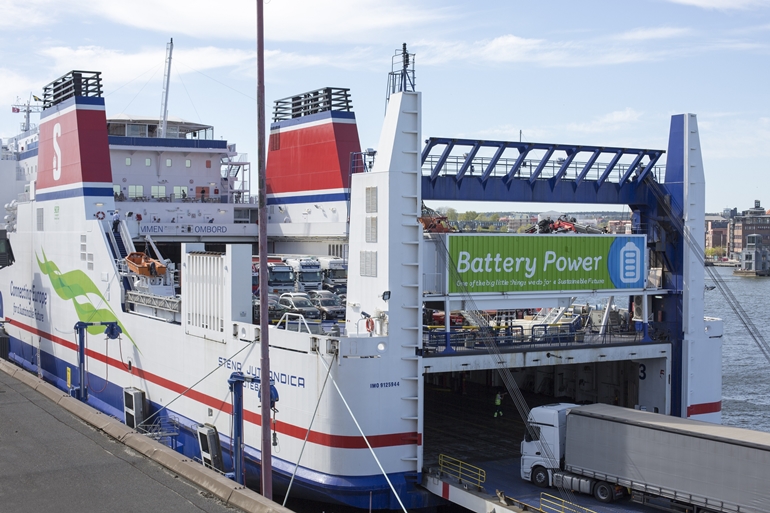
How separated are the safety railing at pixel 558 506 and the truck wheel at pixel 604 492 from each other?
1118 mm

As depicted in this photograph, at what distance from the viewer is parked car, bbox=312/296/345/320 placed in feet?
108

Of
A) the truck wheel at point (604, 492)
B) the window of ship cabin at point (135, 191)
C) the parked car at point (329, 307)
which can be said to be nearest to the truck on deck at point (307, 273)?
the parked car at point (329, 307)

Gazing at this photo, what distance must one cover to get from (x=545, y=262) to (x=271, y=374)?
8.68 metres

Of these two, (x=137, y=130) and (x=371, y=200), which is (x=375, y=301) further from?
(x=137, y=130)

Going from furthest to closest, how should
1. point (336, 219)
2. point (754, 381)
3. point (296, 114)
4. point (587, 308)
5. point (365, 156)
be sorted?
1. point (754, 381)
2. point (296, 114)
3. point (336, 219)
4. point (587, 308)
5. point (365, 156)

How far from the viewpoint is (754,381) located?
179ft

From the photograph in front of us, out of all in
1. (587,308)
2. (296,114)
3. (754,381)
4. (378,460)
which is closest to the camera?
(378,460)

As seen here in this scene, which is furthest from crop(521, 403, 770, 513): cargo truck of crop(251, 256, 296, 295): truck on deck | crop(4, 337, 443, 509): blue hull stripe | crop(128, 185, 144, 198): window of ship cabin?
crop(128, 185, 144, 198): window of ship cabin

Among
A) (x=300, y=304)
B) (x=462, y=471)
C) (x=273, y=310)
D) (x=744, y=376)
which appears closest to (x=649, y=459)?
(x=462, y=471)

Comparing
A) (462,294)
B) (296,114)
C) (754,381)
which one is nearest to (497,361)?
(462,294)

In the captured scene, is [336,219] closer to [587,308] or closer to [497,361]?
[587,308]

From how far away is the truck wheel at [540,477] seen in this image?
2209cm

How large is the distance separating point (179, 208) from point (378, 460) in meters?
23.6

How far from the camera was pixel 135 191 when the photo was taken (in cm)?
4297
